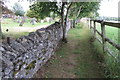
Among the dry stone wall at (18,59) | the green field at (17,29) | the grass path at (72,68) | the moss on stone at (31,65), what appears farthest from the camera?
the green field at (17,29)

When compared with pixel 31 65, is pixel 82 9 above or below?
above

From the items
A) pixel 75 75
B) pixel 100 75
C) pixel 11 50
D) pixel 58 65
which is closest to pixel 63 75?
pixel 75 75

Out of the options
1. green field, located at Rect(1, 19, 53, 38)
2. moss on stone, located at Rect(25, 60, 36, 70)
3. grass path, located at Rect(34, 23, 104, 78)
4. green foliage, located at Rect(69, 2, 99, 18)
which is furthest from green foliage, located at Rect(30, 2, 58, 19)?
moss on stone, located at Rect(25, 60, 36, 70)

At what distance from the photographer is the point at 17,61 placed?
261cm

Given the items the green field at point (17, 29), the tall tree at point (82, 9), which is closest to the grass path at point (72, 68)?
the tall tree at point (82, 9)

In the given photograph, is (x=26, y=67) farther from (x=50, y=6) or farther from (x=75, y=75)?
(x=50, y=6)

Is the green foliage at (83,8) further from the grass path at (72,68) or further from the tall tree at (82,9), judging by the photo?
the grass path at (72,68)

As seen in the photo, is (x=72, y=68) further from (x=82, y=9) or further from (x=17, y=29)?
(x=82, y=9)

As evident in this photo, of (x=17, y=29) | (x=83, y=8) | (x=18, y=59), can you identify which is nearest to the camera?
(x=18, y=59)

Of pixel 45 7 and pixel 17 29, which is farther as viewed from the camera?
pixel 17 29

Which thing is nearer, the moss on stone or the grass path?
the moss on stone

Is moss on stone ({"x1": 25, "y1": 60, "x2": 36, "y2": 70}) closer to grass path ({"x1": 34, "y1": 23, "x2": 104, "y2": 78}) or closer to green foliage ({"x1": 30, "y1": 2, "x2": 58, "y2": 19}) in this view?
grass path ({"x1": 34, "y1": 23, "x2": 104, "y2": 78})

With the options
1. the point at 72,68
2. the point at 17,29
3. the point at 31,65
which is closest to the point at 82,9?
the point at 17,29

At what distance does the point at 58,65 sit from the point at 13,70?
2.35 m
